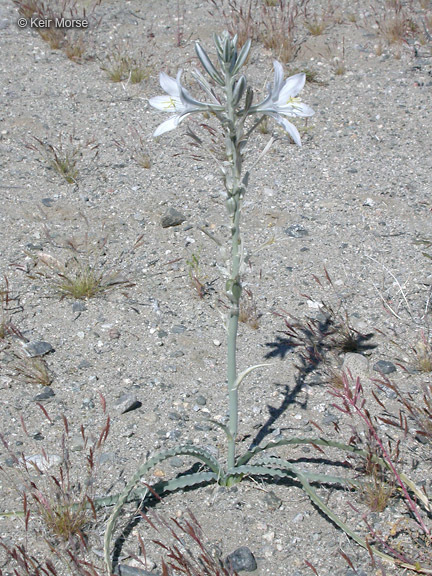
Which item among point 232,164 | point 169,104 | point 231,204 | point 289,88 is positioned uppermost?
point 289,88

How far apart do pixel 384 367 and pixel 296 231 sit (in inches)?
53.7

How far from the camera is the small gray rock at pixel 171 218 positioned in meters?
4.33

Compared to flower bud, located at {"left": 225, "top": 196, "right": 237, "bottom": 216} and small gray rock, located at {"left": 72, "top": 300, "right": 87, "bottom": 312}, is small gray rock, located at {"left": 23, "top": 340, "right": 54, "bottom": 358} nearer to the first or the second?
small gray rock, located at {"left": 72, "top": 300, "right": 87, "bottom": 312}

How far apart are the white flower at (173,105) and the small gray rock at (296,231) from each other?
7.27ft

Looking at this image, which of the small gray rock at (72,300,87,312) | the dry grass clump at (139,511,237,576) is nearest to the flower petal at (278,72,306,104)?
the dry grass clump at (139,511,237,576)

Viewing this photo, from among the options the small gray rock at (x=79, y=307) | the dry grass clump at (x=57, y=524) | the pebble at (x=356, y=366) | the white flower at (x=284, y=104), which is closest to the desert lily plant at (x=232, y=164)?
the white flower at (x=284, y=104)

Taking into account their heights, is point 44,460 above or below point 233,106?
below

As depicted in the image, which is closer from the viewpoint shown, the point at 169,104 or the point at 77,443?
the point at 169,104

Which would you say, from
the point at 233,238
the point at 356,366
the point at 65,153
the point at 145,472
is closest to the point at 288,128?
the point at 233,238

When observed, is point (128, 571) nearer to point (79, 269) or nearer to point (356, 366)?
point (356, 366)

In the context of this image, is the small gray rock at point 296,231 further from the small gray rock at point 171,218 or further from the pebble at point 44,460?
the pebble at point 44,460

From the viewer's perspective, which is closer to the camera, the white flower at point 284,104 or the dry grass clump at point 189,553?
the white flower at point 284,104

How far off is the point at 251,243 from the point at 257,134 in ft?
5.11

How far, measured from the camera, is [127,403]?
3.05m
